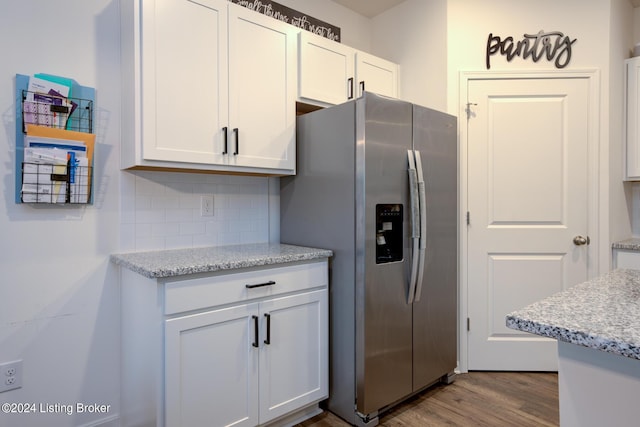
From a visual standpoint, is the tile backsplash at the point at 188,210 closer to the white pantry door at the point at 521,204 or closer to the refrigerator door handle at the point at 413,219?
the refrigerator door handle at the point at 413,219

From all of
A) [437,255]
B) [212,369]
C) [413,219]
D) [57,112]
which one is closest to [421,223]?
[413,219]

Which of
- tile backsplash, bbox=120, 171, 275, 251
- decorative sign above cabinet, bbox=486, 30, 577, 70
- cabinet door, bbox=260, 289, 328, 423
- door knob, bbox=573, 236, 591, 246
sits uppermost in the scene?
decorative sign above cabinet, bbox=486, 30, 577, 70

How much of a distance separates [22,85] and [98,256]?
83cm

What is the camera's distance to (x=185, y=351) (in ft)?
5.21

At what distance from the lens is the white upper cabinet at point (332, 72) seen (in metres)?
2.31

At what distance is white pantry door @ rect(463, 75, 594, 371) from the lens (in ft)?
8.45

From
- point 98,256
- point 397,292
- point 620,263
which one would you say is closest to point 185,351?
point 98,256

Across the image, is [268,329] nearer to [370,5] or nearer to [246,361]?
[246,361]

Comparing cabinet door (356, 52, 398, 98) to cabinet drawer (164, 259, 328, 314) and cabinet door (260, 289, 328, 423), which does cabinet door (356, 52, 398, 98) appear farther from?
cabinet door (260, 289, 328, 423)

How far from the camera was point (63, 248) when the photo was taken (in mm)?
1813

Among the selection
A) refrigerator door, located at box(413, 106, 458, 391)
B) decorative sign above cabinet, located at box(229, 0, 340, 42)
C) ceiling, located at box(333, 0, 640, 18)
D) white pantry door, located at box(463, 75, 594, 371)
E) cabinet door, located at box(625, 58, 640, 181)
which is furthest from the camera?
ceiling, located at box(333, 0, 640, 18)

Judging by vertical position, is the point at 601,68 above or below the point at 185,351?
above

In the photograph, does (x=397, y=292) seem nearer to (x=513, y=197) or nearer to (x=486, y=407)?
(x=486, y=407)

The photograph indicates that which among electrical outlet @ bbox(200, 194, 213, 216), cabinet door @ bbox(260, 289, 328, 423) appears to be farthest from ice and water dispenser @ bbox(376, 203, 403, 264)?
electrical outlet @ bbox(200, 194, 213, 216)
